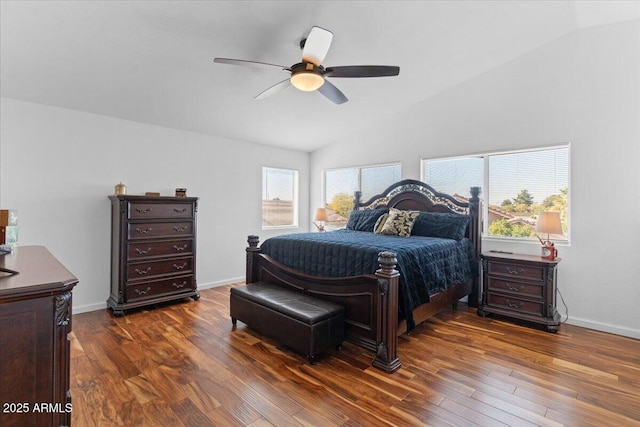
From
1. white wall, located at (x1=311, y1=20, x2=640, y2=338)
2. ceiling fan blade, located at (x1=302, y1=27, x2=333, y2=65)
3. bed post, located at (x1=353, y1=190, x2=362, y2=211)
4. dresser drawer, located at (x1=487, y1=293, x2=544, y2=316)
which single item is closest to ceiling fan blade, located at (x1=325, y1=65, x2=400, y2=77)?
ceiling fan blade, located at (x1=302, y1=27, x2=333, y2=65)

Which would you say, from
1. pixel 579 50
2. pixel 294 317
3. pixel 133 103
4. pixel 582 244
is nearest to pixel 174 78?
pixel 133 103

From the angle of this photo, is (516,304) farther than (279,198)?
No

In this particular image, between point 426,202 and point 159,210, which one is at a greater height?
point 426,202

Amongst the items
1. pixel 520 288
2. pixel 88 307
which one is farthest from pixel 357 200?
pixel 88 307

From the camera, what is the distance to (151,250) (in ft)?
12.6

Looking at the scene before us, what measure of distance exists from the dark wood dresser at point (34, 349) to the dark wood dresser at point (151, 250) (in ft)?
8.08

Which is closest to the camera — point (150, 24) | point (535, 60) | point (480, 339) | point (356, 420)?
point (356, 420)

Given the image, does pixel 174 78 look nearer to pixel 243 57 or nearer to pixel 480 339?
pixel 243 57

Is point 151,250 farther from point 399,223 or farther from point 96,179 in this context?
point 399,223

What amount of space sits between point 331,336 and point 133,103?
11.0ft

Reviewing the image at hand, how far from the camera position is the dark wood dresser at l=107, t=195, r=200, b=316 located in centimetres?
365

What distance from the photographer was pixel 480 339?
3025 mm

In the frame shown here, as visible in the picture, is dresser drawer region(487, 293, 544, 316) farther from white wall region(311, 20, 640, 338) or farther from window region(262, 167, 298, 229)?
window region(262, 167, 298, 229)

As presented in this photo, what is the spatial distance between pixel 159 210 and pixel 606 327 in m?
5.06
